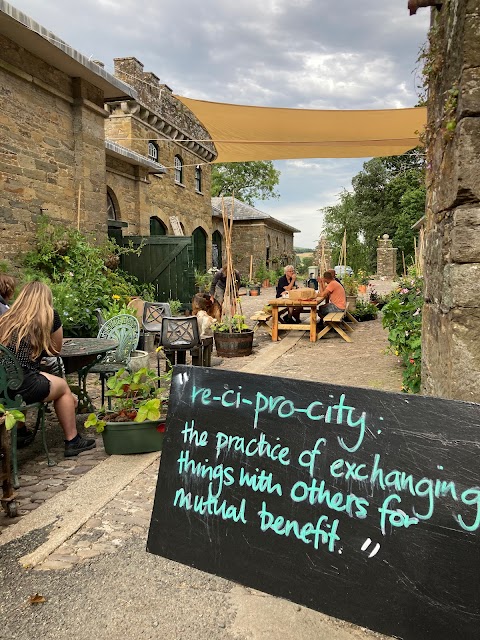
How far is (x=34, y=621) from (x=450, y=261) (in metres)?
2.64

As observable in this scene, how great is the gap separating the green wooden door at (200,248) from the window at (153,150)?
12.2ft

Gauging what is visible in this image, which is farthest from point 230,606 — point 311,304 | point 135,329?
point 311,304

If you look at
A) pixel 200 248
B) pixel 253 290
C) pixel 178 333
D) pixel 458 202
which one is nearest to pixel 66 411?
pixel 178 333

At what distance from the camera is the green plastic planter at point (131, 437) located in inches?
144

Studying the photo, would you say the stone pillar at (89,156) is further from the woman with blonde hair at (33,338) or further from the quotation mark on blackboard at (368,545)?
the quotation mark on blackboard at (368,545)

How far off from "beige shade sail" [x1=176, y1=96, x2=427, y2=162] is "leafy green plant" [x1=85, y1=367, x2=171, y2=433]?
4.92 m

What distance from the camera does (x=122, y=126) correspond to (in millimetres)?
14000

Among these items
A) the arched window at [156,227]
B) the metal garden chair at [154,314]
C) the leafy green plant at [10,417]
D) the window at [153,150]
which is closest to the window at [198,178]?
the window at [153,150]

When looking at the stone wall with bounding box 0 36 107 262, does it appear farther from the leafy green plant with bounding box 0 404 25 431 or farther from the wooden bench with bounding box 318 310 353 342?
the leafy green plant with bounding box 0 404 25 431

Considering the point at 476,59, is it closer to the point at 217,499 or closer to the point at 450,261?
the point at 450,261

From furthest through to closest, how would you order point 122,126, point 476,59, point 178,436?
point 122,126, point 476,59, point 178,436

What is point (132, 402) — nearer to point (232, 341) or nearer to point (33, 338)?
point (33, 338)

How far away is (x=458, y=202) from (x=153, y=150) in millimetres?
14254

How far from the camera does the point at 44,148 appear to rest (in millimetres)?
8016
